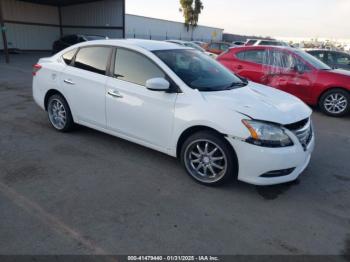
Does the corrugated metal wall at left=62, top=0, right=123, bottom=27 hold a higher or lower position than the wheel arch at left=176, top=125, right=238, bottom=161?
higher

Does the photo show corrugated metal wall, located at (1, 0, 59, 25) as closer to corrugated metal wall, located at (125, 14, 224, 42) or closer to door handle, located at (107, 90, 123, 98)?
corrugated metal wall, located at (125, 14, 224, 42)

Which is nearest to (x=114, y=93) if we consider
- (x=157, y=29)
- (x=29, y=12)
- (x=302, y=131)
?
(x=302, y=131)

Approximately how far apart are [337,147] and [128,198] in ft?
12.8

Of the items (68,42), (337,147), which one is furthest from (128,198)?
(68,42)

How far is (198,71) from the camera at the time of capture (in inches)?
159

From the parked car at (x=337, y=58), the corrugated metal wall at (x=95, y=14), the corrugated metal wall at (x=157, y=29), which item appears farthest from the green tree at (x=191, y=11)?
the parked car at (x=337, y=58)

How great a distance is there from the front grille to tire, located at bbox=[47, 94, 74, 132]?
11.5 feet

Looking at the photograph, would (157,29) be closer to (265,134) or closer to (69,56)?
(69,56)

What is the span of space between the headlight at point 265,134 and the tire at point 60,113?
3131mm

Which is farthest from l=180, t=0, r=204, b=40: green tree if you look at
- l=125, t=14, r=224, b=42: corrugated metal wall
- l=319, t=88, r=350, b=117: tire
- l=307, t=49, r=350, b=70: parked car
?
l=319, t=88, r=350, b=117: tire

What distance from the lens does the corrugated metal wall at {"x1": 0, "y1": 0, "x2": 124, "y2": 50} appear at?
23281 millimetres

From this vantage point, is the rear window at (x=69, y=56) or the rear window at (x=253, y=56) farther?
the rear window at (x=253, y=56)

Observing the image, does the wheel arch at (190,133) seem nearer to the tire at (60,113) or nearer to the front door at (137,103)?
the front door at (137,103)

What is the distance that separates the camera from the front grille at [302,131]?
3242 millimetres
